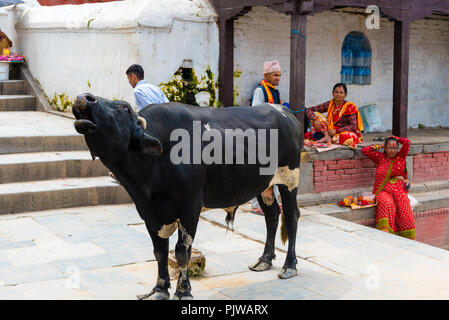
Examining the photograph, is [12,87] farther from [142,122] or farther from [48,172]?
[142,122]

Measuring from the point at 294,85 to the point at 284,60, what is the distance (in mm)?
2472

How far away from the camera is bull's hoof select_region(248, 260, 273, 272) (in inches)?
206

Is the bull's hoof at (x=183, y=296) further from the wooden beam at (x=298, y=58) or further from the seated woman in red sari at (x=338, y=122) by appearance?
the seated woman in red sari at (x=338, y=122)

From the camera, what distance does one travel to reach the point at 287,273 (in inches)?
198

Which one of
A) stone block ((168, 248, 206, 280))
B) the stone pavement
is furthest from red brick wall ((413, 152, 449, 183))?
stone block ((168, 248, 206, 280))

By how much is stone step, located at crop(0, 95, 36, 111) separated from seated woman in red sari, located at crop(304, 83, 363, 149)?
19.9ft

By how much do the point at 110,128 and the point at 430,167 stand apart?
7.81 meters

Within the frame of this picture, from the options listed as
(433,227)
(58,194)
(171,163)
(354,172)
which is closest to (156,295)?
(171,163)

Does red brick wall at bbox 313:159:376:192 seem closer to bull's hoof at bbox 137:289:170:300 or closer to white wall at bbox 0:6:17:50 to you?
bull's hoof at bbox 137:289:170:300

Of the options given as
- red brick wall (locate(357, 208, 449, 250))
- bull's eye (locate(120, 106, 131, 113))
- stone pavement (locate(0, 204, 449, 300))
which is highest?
bull's eye (locate(120, 106, 131, 113))

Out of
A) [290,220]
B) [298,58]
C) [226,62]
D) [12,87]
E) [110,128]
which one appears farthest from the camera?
[12,87]

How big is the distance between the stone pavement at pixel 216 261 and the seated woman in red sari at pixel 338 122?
2.01m

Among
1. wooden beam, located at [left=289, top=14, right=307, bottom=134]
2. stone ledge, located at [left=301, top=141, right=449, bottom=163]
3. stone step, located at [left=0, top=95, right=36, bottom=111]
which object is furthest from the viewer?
stone step, located at [left=0, top=95, right=36, bottom=111]

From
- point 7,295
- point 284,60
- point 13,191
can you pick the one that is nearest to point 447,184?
point 284,60
